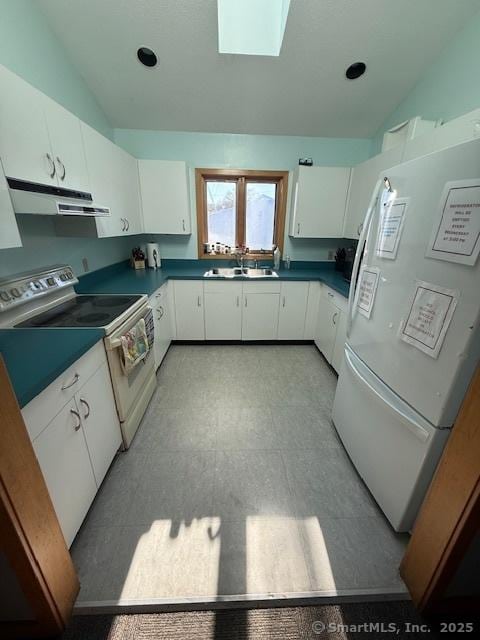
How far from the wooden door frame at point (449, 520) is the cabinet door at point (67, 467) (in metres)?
1.46

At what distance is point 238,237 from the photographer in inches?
131

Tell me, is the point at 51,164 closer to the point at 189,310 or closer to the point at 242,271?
the point at 189,310

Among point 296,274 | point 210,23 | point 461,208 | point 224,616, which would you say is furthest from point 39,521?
point 210,23

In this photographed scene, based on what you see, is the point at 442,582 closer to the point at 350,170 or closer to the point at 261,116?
the point at 350,170

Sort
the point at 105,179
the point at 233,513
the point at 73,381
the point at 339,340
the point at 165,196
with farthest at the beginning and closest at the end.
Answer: the point at 165,196 → the point at 339,340 → the point at 105,179 → the point at 233,513 → the point at 73,381

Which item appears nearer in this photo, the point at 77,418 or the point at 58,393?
the point at 58,393

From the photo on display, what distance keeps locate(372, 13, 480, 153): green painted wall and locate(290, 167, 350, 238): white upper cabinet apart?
0.78 meters

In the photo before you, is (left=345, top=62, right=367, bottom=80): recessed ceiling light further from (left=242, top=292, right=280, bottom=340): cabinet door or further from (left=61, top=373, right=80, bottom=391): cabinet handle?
(left=61, top=373, right=80, bottom=391): cabinet handle

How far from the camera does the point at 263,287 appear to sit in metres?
2.91

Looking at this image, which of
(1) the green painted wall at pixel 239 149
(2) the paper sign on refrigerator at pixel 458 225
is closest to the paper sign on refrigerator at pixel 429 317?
(2) the paper sign on refrigerator at pixel 458 225

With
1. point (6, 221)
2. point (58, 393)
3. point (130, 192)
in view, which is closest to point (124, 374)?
point (58, 393)

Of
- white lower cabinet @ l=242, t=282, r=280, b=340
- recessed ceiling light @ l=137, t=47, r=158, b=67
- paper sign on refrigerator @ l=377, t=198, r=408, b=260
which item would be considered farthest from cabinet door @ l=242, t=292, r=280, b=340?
recessed ceiling light @ l=137, t=47, r=158, b=67

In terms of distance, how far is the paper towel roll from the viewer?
3129 millimetres

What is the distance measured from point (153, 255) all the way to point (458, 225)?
116 inches
